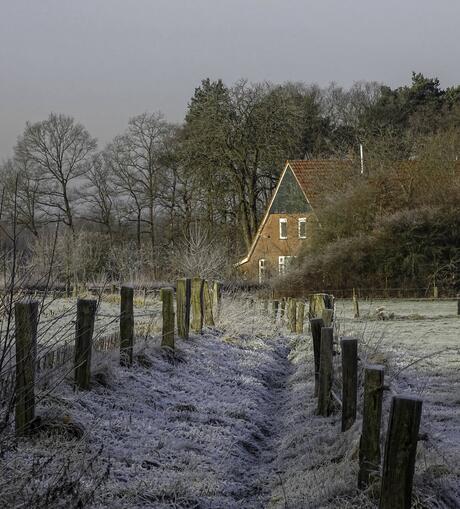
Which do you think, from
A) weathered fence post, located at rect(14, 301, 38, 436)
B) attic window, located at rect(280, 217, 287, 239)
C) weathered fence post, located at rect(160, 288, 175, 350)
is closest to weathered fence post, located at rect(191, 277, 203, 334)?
weathered fence post, located at rect(160, 288, 175, 350)

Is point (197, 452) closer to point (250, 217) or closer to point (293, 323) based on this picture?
point (293, 323)

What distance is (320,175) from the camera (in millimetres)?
44219

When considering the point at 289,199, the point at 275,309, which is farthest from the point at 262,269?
the point at 275,309

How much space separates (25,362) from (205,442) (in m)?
2.32

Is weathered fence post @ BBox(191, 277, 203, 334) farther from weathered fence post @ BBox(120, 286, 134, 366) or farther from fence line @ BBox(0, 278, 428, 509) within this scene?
weathered fence post @ BBox(120, 286, 134, 366)

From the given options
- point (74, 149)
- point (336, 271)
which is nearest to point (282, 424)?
point (336, 271)

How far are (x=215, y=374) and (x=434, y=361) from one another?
14.4 feet

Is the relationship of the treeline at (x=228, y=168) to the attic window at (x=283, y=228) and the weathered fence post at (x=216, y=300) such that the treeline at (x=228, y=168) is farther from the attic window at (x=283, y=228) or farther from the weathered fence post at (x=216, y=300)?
the weathered fence post at (x=216, y=300)

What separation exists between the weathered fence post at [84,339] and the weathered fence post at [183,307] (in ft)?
16.3

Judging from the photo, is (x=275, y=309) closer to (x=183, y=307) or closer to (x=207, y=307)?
(x=207, y=307)

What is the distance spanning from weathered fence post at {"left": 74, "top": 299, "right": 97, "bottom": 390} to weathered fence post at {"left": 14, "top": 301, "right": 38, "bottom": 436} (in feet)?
4.81

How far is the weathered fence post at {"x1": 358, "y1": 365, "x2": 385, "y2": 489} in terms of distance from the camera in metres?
5.93

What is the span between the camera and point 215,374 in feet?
37.1

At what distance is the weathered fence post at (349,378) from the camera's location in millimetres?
7266
